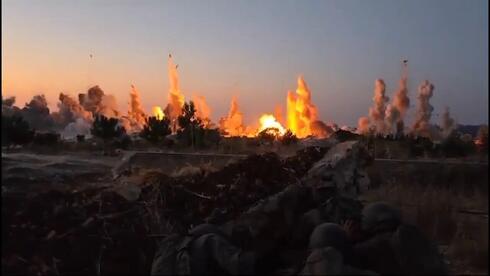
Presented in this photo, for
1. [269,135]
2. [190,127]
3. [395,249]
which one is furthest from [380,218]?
[190,127]

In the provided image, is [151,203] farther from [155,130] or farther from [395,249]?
[155,130]

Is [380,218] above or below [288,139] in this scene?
below

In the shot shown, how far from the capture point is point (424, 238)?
3.67m

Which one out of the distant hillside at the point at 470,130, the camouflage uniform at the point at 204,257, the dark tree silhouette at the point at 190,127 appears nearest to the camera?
the distant hillside at the point at 470,130

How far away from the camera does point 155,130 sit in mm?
11953

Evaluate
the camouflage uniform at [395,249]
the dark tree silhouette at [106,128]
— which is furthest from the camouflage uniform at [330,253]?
the dark tree silhouette at [106,128]

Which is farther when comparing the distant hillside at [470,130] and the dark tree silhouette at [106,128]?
the dark tree silhouette at [106,128]

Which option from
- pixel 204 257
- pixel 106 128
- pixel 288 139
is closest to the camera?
pixel 204 257

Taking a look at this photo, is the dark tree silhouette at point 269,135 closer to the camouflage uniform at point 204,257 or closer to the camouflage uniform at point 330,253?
the camouflage uniform at point 204,257

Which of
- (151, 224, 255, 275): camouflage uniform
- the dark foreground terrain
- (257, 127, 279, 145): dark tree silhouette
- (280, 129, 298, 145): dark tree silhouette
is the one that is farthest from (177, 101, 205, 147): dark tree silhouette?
(151, 224, 255, 275): camouflage uniform

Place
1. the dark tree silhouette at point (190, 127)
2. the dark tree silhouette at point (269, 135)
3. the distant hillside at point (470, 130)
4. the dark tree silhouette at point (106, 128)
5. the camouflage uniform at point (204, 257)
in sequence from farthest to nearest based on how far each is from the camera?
the dark tree silhouette at point (190, 127), the dark tree silhouette at point (106, 128), the dark tree silhouette at point (269, 135), the camouflage uniform at point (204, 257), the distant hillside at point (470, 130)

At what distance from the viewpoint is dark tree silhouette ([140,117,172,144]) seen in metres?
11.0

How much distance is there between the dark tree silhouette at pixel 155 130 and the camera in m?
11.0

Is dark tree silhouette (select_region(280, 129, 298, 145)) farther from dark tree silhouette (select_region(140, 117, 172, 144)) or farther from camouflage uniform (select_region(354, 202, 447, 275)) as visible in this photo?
camouflage uniform (select_region(354, 202, 447, 275))
